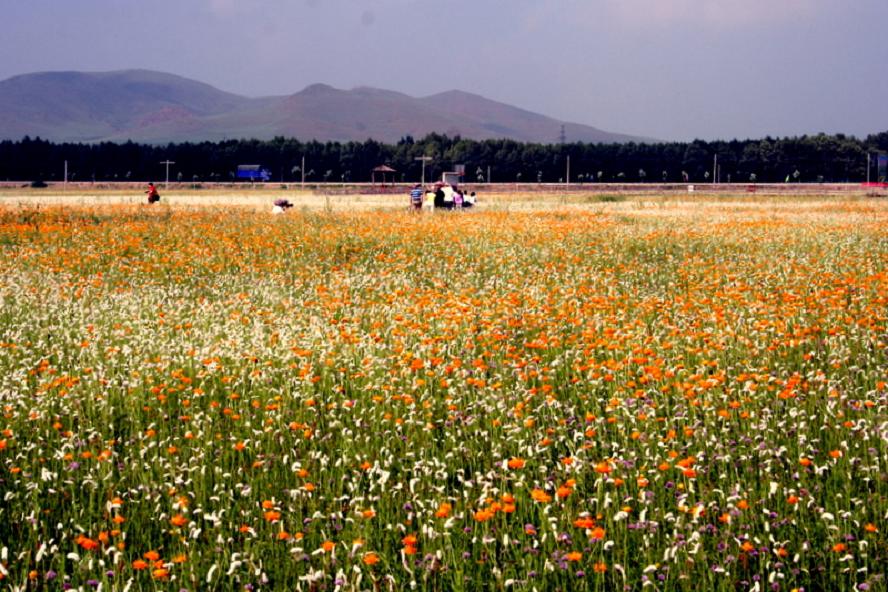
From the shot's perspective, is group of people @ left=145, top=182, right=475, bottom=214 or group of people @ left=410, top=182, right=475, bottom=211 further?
group of people @ left=410, top=182, right=475, bottom=211

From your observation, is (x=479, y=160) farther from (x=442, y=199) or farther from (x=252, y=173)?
(x=442, y=199)

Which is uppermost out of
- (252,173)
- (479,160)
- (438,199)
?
(479,160)

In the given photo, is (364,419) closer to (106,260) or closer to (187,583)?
(187,583)

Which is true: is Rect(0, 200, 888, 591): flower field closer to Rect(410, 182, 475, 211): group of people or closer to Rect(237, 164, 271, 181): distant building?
Rect(410, 182, 475, 211): group of people

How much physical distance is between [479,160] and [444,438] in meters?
135

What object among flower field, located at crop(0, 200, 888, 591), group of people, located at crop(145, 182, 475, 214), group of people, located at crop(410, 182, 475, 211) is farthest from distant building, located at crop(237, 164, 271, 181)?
flower field, located at crop(0, 200, 888, 591)

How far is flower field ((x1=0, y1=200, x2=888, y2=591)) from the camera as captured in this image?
4.48 metres

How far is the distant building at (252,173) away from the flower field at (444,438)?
4536 inches

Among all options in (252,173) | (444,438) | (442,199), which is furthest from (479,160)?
(444,438)

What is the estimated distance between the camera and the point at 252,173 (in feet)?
415

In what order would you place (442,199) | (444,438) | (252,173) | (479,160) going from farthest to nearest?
(479,160), (252,173), (442,199), (444,438)

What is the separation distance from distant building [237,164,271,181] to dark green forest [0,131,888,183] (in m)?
4.91

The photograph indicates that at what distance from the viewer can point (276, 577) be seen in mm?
4512

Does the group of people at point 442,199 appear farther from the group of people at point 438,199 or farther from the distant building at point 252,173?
the distant building at point 252,173
